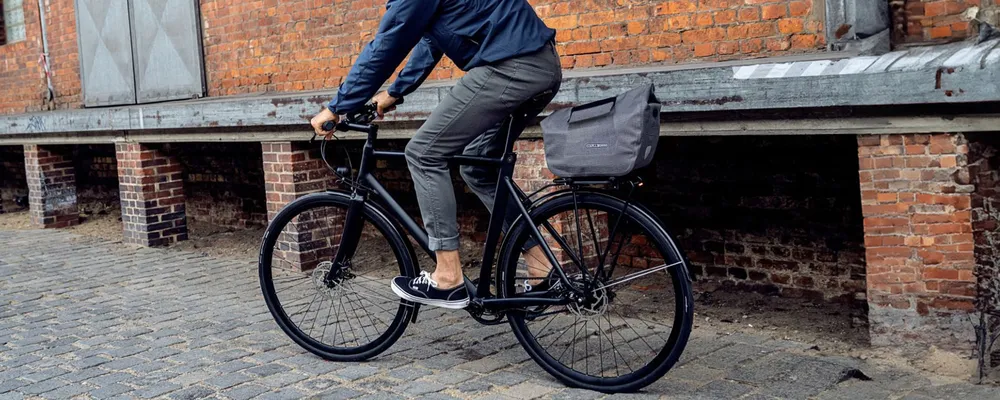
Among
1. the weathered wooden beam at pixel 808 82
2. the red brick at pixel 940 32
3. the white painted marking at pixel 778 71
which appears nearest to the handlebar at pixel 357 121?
the weathered wooden beam at pixel 808 82

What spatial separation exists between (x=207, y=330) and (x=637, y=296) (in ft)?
7.42

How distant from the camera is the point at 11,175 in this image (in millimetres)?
13195

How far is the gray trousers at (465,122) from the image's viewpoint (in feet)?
12.8

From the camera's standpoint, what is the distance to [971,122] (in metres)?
3.90

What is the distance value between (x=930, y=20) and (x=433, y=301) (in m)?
2.45

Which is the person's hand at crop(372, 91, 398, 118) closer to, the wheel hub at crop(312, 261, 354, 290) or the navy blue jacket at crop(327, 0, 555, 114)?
the navy blue jacket at crop(327, 0, 555, 114)

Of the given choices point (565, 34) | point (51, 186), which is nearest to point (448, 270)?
point (565, 34)

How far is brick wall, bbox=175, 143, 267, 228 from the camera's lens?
9.44m

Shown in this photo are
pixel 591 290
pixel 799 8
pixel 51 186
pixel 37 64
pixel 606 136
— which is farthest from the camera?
pixel 37 64

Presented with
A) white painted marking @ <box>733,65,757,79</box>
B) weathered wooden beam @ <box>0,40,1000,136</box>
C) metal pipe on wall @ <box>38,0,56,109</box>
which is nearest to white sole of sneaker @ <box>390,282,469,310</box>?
weathered wooden beam @ <box>0,40,1000,136</box>

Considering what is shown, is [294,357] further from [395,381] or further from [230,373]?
[395,381]

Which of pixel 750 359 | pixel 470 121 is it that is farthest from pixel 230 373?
pixel 750 359

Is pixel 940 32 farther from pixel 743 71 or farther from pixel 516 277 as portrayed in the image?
pixel 516 277

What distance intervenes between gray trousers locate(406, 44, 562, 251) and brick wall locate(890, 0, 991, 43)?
1672 millimetres
